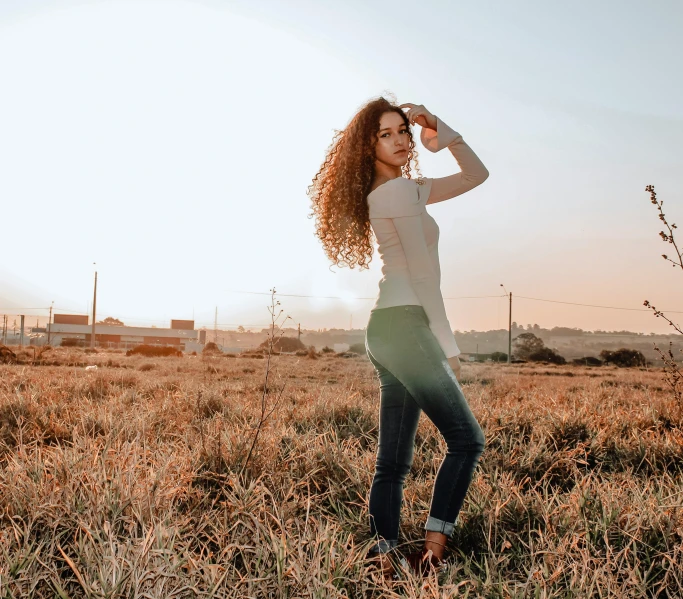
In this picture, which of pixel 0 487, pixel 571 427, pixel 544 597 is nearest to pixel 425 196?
pixel 544 597

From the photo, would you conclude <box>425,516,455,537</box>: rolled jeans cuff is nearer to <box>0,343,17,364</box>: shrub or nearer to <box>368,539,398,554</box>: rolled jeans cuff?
<box>368,539,398,554</box>: rolled jeans cuff

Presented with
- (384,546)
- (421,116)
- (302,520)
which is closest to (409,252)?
(421,116)

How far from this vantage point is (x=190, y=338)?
8812 centimetres

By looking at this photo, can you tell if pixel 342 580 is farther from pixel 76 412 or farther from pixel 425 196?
pixel 76 412

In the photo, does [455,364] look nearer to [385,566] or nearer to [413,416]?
[413,416]

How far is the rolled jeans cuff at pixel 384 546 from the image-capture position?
2.54 meters

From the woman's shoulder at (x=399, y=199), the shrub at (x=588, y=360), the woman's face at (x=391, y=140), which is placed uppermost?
the woman's face at (x=391, y=140)

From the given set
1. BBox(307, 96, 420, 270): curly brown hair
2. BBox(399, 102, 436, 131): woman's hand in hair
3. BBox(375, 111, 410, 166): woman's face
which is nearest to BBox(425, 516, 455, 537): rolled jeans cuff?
BBox(307, 96, 420, 270): curly brown hair

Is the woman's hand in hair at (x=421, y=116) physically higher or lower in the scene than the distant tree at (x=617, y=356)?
higher

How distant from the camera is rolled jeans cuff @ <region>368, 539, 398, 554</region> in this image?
254 cm

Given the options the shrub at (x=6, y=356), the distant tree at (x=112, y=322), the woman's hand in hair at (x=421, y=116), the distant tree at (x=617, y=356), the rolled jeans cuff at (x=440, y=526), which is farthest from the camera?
the distant tree at (x=112, y=322)

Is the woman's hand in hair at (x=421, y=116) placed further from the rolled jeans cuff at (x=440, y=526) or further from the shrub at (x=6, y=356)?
the shrub at (x=6, y=356)

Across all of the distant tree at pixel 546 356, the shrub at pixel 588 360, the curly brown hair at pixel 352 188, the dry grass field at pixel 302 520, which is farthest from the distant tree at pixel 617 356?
the curly brown hair at pixel 352 188

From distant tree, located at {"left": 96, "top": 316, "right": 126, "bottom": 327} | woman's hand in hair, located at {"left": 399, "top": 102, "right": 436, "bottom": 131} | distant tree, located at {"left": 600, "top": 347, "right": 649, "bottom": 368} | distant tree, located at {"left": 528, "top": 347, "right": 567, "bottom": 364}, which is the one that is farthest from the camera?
distant tree, located at {"left": 96, "top": 316, "right": 126, "bottom": 327}
